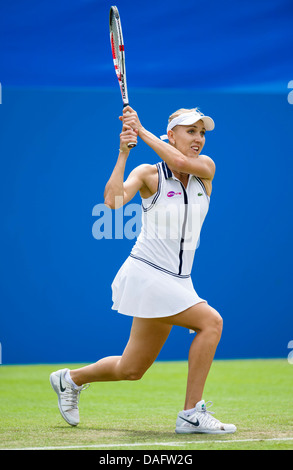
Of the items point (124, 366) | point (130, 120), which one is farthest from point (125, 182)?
point (124, 366)

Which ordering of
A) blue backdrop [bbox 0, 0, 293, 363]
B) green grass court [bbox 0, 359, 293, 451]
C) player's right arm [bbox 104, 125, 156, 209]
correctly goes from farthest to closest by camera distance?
blue backdrop [bbox 0, 0, 293, 363]
player's right arm [bbox 104, 125, 156, 209]
green grass court [bbox 0, 359, 293, 451]

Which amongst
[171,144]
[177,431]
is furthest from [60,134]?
[177,431]

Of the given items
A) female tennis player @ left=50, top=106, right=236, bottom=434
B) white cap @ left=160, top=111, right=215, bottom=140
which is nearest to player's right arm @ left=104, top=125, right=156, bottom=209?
female tennis player @ left=50, top=106, right=236, bottom=434

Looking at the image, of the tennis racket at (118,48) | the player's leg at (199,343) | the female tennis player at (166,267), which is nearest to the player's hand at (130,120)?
the female tennis player at (166,267)

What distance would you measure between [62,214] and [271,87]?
8.60 ft

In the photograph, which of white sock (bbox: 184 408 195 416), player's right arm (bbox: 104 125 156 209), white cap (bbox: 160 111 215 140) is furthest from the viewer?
white cap (bbox: 160 111 215 140)

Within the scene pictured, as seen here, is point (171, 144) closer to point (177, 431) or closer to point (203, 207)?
point (203, 207)

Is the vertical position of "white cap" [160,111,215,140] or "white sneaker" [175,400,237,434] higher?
"white cap" [160,111,215,140]

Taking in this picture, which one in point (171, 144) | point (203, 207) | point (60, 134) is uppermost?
point (60, 134)

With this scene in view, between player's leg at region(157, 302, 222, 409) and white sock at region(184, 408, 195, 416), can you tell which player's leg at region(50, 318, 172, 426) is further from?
white sock at region(184, 408, 195, 416)

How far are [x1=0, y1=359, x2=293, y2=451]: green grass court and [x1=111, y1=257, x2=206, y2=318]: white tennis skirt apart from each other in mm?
667

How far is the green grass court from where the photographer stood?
12.6 feet

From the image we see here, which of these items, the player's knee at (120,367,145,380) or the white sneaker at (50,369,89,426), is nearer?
the player's knee at (120,367,145,380)

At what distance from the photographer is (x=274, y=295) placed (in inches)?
334
